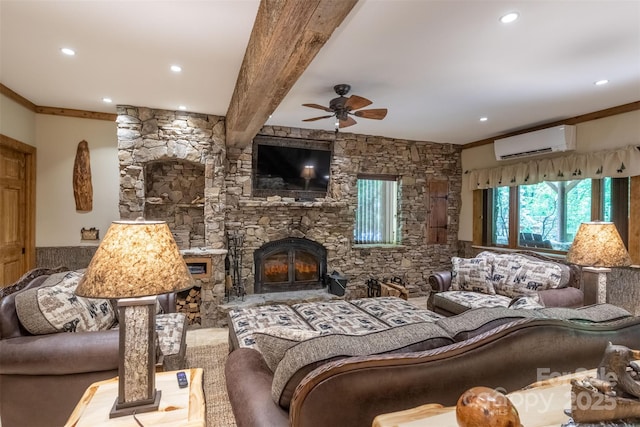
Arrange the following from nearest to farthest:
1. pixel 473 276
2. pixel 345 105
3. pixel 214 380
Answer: pixel 214 380
pixel 345 105
pixel 473 276

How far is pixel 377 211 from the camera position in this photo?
5688 mm

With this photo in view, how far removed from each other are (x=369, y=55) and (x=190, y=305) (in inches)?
140

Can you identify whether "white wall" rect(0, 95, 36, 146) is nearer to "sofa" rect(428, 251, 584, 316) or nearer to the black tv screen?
the black tv screen

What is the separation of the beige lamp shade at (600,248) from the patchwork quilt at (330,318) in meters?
1.22

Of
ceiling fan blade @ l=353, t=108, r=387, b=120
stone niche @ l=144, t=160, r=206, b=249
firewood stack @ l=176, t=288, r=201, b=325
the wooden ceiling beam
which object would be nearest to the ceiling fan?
ceiling fan blade @ l=353, t=108, r=387, b=120

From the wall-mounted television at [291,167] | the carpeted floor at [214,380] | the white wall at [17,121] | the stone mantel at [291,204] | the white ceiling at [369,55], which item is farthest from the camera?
the wall-mounted television at [291,167]

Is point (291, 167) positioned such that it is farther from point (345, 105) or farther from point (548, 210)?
point (548, 210)

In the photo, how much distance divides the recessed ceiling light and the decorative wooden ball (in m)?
2.22

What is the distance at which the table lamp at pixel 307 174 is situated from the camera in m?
4.90

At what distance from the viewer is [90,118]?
13.7 ft

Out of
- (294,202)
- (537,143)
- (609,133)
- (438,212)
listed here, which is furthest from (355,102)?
(438,212)

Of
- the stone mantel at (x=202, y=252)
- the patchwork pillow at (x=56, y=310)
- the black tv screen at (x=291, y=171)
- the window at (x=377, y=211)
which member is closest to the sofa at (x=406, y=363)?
the patchwork pillow at (x=56, y=310)

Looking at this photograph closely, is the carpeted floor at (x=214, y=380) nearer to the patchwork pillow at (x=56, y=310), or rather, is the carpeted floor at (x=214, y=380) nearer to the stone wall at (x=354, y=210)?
the patchwork pillow at (x=56, y=310)

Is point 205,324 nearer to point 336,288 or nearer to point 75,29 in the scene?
point 336,288
